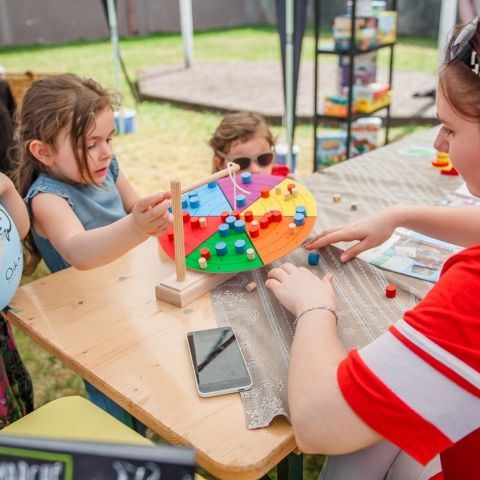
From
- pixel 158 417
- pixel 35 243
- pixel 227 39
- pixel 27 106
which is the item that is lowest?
pixel 227 39

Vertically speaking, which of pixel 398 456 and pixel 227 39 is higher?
pixel 398 456

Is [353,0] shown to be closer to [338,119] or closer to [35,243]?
[338,119]

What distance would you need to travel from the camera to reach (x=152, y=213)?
1229 millimetres

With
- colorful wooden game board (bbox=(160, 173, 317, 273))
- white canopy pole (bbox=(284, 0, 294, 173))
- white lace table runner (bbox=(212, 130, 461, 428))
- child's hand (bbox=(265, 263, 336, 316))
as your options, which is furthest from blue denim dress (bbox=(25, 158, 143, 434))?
white canopy pole (bbox=(284, 0, 294, 173))

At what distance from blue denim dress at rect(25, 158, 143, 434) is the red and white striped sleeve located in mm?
1003

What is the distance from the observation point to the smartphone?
0.96 meters

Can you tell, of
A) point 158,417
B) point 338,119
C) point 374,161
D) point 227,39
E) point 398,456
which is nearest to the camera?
point 158,417

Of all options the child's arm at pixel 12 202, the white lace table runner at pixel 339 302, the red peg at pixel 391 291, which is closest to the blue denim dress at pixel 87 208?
the child's arm at pixel 12 202

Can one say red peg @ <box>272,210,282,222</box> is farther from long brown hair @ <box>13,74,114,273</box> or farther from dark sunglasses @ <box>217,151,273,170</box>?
dark sunglasses @ <box>217,151,273,170</box>

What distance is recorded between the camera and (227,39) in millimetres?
11867

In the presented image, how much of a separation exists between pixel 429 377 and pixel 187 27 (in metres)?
7.95

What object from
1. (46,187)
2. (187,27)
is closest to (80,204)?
(46,187)

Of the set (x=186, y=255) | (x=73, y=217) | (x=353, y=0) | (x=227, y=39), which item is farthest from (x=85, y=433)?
(x=227, y=39)

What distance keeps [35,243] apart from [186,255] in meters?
0.63
